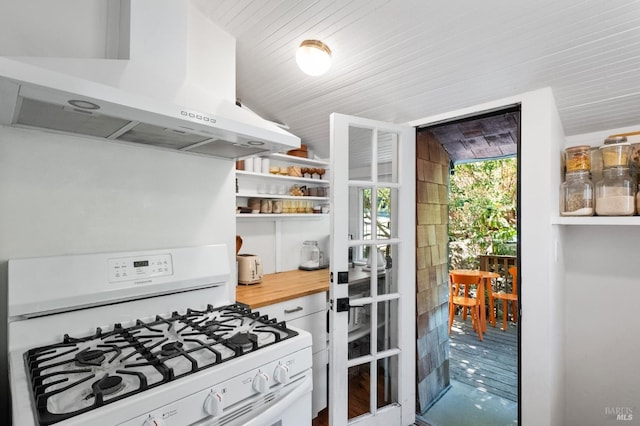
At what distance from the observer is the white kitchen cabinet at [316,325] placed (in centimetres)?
198

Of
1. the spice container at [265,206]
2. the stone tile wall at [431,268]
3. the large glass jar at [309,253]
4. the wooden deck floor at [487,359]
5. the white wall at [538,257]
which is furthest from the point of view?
the large glass jar at [309,253]

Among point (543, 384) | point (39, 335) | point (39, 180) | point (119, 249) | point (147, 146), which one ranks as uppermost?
point (147, 146)

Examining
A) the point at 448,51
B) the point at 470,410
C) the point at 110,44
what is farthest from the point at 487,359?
the point at 110,44

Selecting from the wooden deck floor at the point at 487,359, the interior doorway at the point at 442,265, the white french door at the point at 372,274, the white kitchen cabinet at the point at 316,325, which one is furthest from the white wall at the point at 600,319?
A: the white kitchen cabinet at the point at 316,325

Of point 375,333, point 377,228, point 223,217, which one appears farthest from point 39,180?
point 375,333

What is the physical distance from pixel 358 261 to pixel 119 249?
4.15ft

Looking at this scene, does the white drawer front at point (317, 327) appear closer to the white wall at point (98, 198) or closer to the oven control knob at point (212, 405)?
the white wall at point (98, 198)

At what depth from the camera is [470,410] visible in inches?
94.3

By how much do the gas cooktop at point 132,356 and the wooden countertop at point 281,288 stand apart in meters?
0.38

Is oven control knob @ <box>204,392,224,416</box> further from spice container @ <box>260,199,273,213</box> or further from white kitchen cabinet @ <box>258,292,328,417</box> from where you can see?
spice container @ <box>260,199,273,213</box>

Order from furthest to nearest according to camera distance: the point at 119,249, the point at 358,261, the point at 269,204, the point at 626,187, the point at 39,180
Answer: the point at 269,204 < the point at 358,261 < the point at 626,187 < the point at 119,249 < the point at 39,180

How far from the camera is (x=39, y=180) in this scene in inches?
47.9

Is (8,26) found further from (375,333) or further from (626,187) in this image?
(626,187)

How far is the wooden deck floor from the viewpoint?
2.77 m
